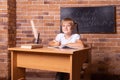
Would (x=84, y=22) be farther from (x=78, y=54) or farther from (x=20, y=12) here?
(x=78, y=54)

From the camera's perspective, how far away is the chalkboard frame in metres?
4.07

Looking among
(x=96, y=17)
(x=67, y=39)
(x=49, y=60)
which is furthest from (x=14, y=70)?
(x=96, y=17)

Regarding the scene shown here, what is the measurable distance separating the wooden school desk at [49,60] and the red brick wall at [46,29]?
1.20 m

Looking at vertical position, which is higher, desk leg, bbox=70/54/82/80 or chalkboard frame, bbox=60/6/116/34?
chalkboard frame, bbox=60/6/116/34

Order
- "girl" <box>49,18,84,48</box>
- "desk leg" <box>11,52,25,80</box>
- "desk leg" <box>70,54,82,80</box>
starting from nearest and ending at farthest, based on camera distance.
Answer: "desk leg" <box>70,54,82,80</box>, "desk leg" <box>11,52,25,80</box>, "girl" <box>49,18,84,48</box>

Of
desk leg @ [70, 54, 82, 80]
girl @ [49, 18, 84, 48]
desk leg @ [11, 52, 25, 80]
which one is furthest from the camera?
girl @ [49, 18, 84, 48]

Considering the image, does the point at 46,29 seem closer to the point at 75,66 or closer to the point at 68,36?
the point at 68,36

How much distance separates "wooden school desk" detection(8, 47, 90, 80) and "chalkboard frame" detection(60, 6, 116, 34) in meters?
1.23

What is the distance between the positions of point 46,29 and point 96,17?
964 mm

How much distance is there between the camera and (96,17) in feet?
13.5

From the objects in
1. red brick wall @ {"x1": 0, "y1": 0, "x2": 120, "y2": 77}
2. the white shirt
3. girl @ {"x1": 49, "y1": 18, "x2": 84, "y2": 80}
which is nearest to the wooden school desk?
girl @ {"x1": 49, "y1": 18, "x2": 84, "y2": 80}

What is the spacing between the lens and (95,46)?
4.18 metres

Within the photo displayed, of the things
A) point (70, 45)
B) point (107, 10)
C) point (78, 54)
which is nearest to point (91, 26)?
point (107, 10)

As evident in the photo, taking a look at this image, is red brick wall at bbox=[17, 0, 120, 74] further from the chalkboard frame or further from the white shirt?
the white shirt
